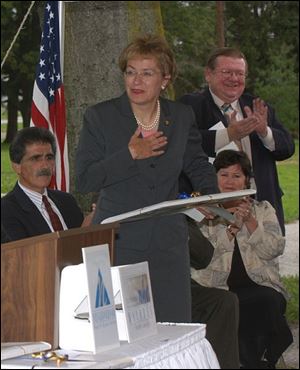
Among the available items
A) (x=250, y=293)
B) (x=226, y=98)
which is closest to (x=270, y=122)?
(x=226, y=98)

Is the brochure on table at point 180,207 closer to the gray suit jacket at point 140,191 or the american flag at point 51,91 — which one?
the gray suit jacket at point 140,191

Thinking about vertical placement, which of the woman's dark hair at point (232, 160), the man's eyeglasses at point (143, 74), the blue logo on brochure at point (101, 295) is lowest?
the blue logo on brochure at point (101, 295)

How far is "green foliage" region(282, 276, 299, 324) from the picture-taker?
33.0 ft

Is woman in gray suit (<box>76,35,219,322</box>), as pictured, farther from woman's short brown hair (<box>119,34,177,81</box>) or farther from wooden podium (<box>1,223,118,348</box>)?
wooden podium (<box>1,223,118,348</box>)

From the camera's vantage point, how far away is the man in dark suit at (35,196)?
534 cm

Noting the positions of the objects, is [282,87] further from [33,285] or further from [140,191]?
[33,285]

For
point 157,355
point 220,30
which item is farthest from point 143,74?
point 220,30

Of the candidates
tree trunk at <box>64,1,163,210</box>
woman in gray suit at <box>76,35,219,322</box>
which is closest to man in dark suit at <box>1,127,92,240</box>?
woman in gray suit at <box>76,35,219,322</box>

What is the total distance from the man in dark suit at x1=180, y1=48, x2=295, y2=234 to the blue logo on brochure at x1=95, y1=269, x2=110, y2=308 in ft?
9.53

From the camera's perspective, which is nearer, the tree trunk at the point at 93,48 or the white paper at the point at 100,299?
the white paper at the point at 100,299

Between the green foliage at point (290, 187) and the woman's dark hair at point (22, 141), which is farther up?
the woman's dark hair at point (22, 141)

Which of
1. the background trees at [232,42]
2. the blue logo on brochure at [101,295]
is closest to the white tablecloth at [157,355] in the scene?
the blue logo on brochure at [101,295]

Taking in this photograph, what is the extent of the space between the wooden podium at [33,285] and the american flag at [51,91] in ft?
10.9

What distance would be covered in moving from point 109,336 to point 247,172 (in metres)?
2.95
